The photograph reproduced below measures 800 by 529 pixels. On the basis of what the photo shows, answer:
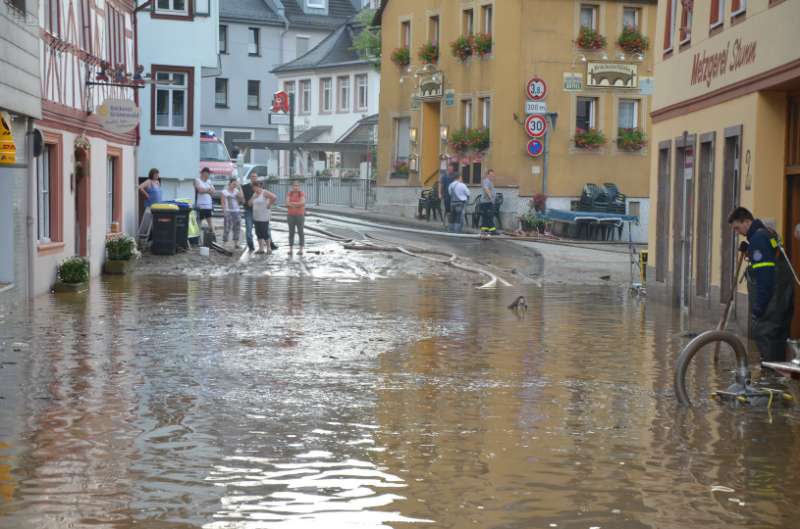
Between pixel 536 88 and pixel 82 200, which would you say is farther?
pixel 536 88

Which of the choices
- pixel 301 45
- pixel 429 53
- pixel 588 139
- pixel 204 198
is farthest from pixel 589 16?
pixel 301 45

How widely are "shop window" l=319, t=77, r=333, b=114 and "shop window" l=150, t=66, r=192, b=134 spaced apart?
40.2 meters

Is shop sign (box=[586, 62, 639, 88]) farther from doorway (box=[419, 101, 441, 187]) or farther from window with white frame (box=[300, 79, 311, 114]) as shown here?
window with white frame (box=[300, 79, 311, 114])

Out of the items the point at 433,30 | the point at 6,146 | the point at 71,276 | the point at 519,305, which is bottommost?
the point at 519,305

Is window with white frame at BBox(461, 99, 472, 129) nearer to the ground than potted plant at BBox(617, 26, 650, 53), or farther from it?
nearer to the ground

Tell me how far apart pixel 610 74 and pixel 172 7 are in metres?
15.0

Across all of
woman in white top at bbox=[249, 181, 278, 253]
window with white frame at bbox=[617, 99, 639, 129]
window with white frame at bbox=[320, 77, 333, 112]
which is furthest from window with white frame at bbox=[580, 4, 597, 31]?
window with white frame at bbox=[320, 77, 333, 112]

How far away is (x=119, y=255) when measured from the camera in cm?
2822

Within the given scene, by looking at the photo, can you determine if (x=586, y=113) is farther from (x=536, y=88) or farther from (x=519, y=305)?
(x=519, y=305)

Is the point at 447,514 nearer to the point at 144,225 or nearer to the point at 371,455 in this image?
the point at 371,455

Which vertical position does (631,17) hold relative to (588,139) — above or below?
above

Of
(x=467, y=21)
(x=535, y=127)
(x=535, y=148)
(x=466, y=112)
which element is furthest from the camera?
(x=466, y=112)

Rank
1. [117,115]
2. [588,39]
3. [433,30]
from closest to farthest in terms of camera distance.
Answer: [117,115], [588,39], [433,30]

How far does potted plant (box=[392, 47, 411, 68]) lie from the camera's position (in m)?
51.8
